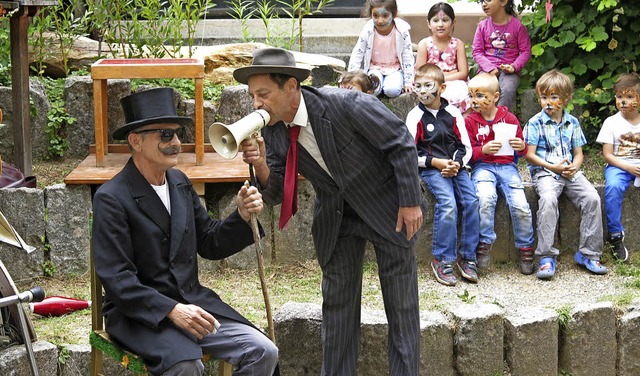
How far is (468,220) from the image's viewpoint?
21.8ft

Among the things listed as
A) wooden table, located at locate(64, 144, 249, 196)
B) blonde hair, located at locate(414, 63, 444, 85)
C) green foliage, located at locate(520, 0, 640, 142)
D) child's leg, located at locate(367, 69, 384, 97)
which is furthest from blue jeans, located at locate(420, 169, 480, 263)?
green foliage, located at locate(520, 0, 640, 142)

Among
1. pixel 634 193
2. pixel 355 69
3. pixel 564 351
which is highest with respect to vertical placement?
pixel 355 69

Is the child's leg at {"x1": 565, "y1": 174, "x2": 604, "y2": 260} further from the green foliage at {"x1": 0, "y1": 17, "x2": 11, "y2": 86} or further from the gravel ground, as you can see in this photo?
the green foliage at {"x1": 0, "y1": 17, "x2": 11, "y2": 86}

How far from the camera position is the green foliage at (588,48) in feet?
25.9

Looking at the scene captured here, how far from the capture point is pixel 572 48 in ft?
26.6

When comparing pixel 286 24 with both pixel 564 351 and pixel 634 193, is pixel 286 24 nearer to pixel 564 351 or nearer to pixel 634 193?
pixel 634 193

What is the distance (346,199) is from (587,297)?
6.98 ft

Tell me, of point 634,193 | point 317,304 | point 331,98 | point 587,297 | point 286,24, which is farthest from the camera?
point 286,24

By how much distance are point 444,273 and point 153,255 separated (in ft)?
7.86

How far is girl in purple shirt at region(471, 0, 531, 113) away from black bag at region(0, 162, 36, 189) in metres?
3.38

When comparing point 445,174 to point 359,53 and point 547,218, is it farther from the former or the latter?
point 359,53

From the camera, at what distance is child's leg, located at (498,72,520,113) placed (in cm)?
779

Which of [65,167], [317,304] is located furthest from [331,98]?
[65,167]

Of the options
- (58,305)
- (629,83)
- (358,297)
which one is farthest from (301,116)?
(629,83)
